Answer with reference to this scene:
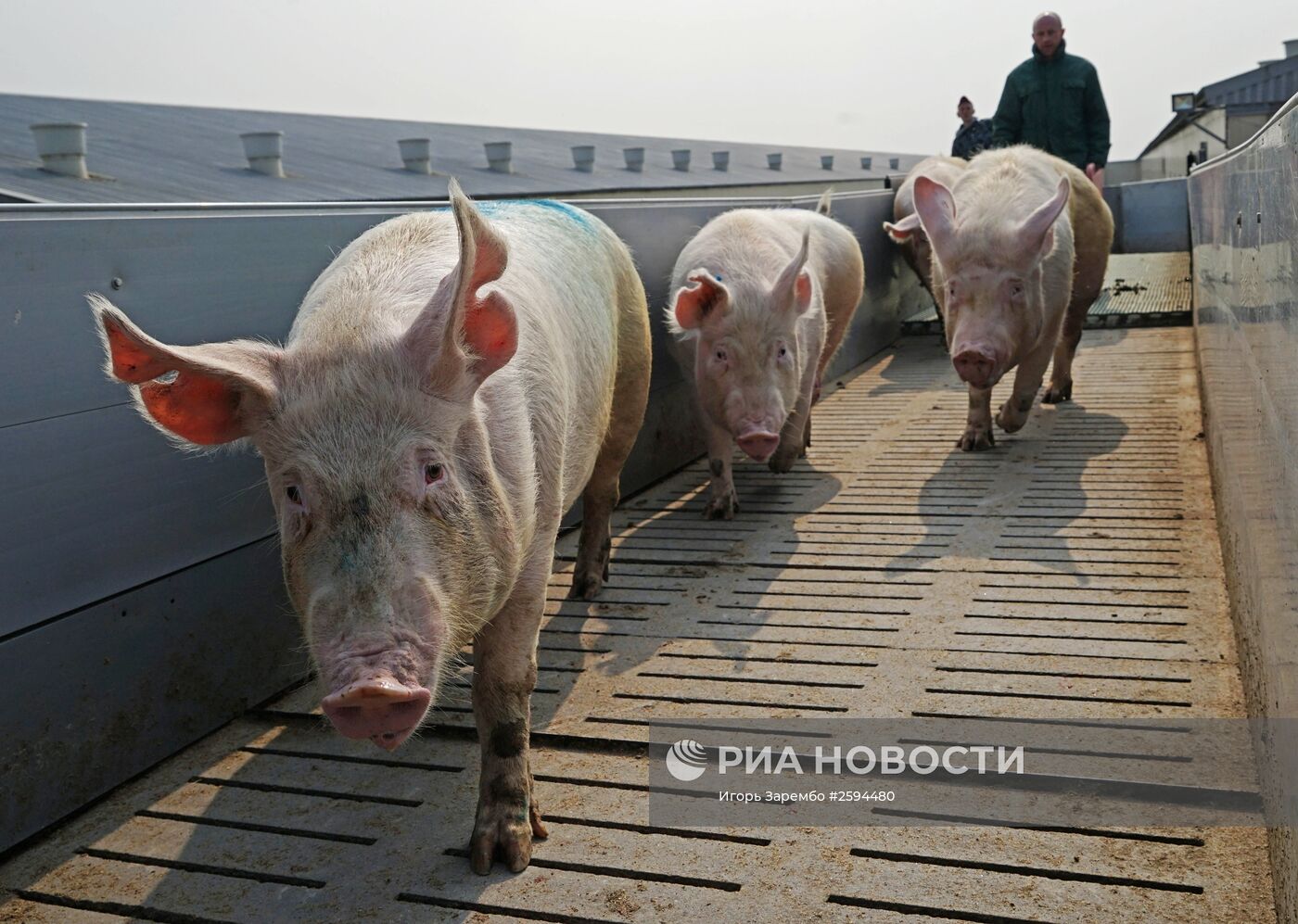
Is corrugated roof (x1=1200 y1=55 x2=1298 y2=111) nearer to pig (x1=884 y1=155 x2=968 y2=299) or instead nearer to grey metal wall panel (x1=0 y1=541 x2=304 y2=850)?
pig (x1=884 y1=155 x2=968 y2=299)

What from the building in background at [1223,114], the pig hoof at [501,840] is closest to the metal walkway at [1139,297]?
the building in background at [1223,114]

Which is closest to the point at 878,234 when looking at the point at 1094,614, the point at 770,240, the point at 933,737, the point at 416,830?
the point at 770,240

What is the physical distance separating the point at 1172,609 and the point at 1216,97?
77.1ft

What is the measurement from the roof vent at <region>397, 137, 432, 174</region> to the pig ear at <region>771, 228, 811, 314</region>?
11.6 metres

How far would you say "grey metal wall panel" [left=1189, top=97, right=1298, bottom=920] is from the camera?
7.23 feet

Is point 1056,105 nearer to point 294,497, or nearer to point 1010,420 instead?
point 1010,420

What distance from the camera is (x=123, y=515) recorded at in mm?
3316

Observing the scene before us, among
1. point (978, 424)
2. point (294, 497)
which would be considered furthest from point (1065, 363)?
point (294, 497)

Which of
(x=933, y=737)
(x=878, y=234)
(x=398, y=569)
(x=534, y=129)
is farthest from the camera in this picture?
(x=534, y=129)

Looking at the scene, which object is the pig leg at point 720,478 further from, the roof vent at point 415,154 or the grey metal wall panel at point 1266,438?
the roof vent at point 415,154

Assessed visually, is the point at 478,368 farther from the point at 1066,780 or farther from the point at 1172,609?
the point at 1172,609

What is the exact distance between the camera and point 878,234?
10.0m

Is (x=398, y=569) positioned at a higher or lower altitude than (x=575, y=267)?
lower
